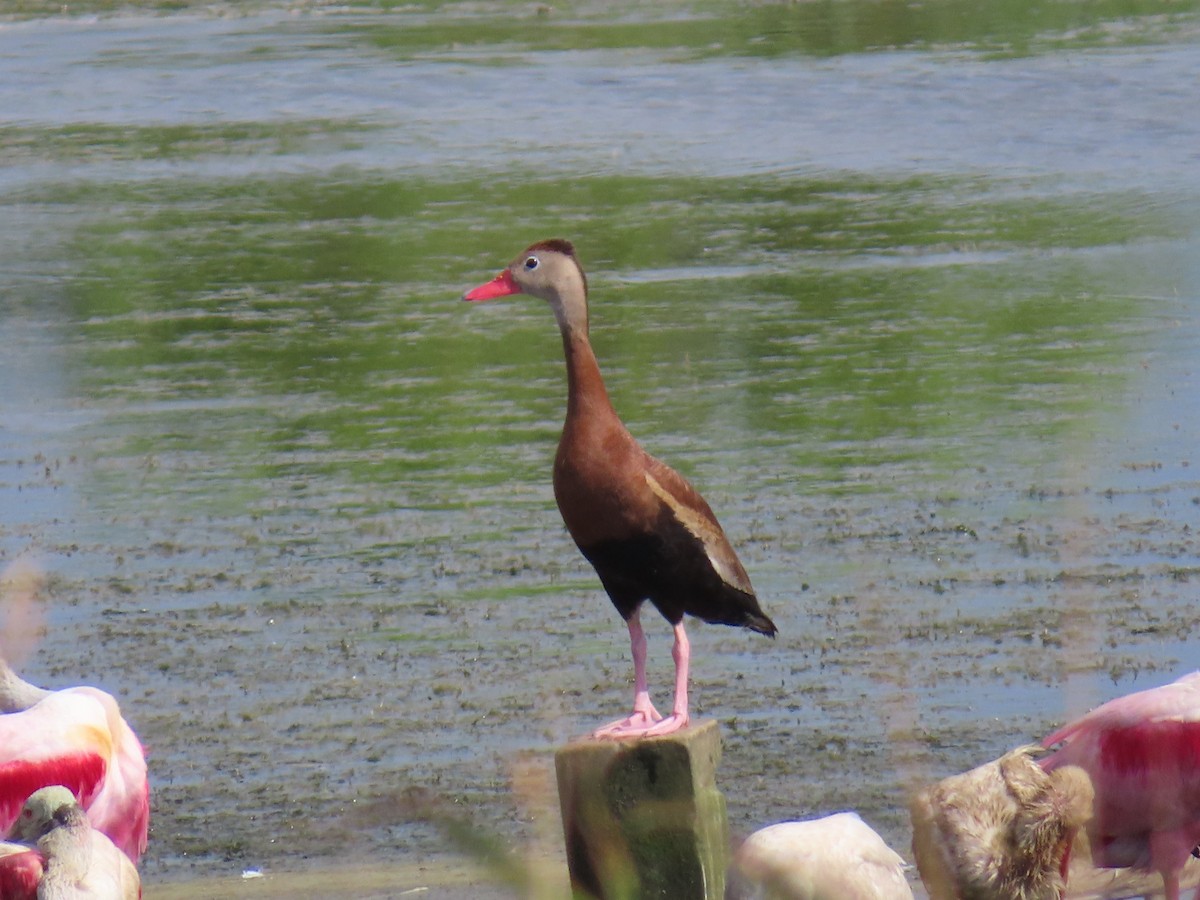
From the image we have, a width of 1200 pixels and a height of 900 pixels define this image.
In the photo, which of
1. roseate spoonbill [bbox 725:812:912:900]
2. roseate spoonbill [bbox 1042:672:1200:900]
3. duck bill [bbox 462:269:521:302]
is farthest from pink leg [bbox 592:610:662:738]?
roseate spoonbill [bbox 725:812:912:900]

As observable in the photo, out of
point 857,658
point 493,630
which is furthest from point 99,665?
point 857,658

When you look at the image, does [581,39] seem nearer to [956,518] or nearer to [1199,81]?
[1199,81]

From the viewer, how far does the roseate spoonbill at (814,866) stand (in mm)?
3730

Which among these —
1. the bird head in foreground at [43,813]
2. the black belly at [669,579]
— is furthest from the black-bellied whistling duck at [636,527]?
the bird head in foreground at [43,813]

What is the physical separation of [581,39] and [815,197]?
32.4ft

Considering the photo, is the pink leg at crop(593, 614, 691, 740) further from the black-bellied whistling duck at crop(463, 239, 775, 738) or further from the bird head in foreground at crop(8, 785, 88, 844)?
the bird head in foreground at crop(8, 785, 88, 844)

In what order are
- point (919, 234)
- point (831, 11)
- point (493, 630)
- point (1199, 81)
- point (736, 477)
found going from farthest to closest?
1. point (831, 11)
2. point (1199, 81)
3. point (919, 234)
4. point (736, 477)
5. point (493, 630)

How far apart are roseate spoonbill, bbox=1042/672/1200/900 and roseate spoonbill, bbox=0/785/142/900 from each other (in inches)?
73.7

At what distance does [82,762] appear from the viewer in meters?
5.73

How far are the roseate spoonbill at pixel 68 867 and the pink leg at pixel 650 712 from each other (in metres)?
1.23

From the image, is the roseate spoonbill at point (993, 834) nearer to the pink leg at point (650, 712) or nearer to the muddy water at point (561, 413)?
the muddy water at point (561, 413)

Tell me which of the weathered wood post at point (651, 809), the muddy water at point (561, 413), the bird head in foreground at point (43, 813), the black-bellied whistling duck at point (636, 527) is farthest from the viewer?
the muddy water at point (561, 413)

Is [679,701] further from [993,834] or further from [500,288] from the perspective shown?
[993,834]

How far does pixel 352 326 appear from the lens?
13578 millimetres
